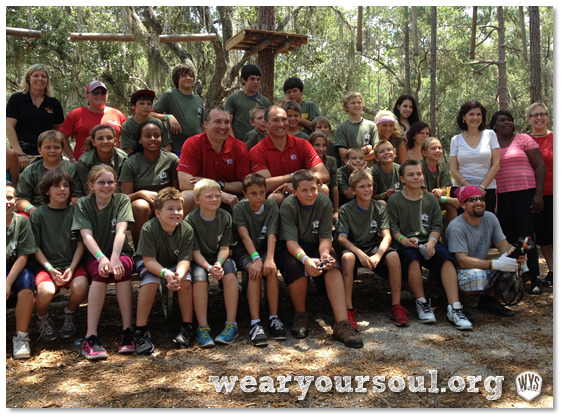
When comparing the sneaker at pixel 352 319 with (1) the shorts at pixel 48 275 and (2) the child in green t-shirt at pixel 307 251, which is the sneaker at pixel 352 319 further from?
(1) the shorts at pixel 48 275

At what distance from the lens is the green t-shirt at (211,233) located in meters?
4.50

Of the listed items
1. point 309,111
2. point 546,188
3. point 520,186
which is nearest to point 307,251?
point 520,186

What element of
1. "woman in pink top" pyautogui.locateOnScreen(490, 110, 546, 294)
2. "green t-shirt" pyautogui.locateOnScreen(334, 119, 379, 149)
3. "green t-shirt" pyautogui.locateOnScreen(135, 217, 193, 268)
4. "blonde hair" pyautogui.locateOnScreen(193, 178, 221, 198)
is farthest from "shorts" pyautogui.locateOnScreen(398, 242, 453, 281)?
"green t-shirt" pyautogui.locateOnScreen(135, 217, 193, 268)

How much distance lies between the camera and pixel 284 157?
5148mm

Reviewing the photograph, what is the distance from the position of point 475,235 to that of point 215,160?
8.66ft

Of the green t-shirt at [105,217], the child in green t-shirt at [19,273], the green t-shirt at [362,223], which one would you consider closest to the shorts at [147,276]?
the green t-shirt at [105,217]

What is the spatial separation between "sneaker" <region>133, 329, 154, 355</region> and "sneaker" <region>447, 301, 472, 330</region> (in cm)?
263

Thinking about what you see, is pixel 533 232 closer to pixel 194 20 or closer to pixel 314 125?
pixel 314 125

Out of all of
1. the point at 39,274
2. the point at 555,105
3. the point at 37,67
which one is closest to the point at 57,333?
the point at 39,274

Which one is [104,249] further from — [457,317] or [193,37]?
[193,37]

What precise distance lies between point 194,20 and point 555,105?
12126mm

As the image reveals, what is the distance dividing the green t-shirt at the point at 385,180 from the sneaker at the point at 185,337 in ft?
7.99

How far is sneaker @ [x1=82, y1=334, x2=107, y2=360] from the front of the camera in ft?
12.8

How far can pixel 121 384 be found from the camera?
3.48 m
